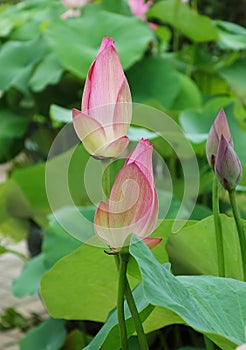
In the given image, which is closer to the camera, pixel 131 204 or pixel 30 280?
pixel 131 204

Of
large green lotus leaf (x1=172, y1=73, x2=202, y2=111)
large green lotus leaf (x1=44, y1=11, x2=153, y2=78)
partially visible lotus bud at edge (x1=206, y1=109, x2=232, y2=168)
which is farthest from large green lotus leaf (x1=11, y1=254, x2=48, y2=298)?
partially visible lotus bud at edge (x1=206, y1=109, x2=232, y2=168)

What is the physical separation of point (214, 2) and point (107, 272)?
7582 mm

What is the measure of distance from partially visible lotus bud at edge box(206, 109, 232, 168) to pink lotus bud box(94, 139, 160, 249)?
0.44 feet

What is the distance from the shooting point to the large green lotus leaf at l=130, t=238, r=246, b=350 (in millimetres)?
455

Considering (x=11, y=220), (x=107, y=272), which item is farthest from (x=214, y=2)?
(x=107, y=272)

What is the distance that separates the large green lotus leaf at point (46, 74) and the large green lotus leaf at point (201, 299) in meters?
1.52

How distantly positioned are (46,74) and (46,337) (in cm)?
76

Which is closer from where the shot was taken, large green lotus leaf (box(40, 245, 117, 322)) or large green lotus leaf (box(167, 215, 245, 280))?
large green lotus leaf (box(167, 215, 245, 280))

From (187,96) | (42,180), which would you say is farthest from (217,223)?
(187,96)

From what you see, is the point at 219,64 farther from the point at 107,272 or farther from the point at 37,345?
the point at 107,272

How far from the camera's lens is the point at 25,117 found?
2.29 meters

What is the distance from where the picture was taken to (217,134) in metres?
0.61

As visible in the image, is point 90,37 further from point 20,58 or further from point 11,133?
point 11,133

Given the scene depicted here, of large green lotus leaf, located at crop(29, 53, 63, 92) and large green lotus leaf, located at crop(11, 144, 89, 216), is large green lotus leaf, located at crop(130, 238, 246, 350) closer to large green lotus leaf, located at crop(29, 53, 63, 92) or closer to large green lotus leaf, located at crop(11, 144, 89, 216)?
large green lotus leaf, located at crop(11, 144, 89, 216)
